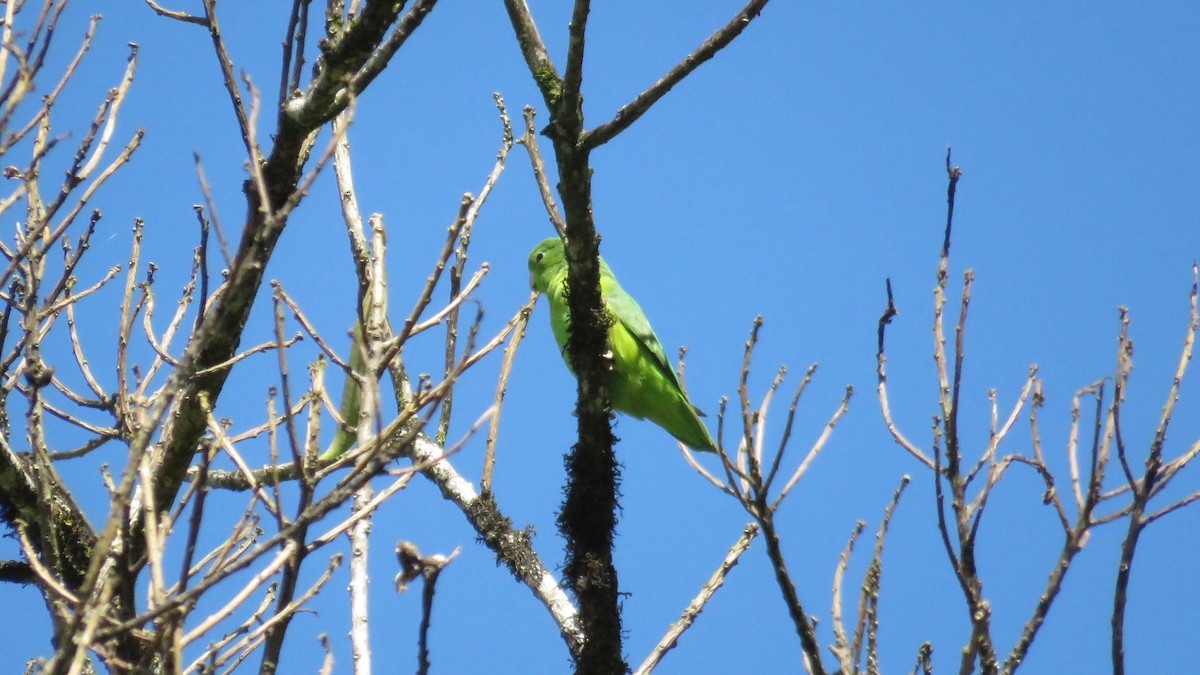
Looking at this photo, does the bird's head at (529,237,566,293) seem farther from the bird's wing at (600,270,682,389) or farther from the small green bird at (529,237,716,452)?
the bird's wing at (600,270,682,389)

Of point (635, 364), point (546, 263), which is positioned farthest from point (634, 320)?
point (546, 263)

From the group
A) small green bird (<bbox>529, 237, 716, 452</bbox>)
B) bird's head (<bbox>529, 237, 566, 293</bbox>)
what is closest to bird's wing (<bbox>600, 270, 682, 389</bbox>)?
small green bird (<bbox>529, 237, 716, 452</bbox>)

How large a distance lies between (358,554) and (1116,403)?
2.90 meters

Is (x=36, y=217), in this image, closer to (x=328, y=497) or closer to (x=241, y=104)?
(x=241, y=104)

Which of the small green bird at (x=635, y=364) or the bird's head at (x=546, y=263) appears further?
the bird's head at (x=546, y=263)

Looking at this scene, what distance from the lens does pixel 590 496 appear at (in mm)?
5223

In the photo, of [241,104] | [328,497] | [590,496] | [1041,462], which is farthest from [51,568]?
[1041,462]

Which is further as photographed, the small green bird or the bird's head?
the bird's head

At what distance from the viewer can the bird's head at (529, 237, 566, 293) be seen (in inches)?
273

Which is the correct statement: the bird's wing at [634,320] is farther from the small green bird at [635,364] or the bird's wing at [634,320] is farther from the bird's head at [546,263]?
the bird's head at [546,263]

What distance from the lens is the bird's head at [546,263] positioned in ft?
22.7

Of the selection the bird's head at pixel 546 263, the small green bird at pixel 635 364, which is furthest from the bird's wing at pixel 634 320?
the bird's head at pixel 546 263

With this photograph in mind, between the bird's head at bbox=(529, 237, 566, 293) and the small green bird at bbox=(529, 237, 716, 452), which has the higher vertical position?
the bird's head at bbox=(529, 237, 566, 293)

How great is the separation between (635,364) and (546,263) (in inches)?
45.6
